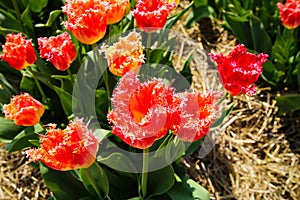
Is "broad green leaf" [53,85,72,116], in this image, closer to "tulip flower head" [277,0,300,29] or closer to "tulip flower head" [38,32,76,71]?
"tulip flower head" [38,32,76,71]

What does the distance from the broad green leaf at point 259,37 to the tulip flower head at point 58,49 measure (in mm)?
1030

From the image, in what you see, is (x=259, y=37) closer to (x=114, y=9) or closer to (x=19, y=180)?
(x=114, y=9)

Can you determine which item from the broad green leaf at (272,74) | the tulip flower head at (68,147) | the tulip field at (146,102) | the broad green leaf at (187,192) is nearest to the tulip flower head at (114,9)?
the tulip field at (146,102)

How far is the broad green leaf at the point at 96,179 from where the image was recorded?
1.47m

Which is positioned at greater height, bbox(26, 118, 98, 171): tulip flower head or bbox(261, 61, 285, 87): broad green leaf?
bbox(26, 118, 98, 171): tulip flower head

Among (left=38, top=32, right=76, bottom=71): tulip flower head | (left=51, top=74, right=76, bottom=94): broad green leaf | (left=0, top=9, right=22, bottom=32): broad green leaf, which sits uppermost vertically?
(left=38, top=32, right=76, bottom=71): tulip flower head

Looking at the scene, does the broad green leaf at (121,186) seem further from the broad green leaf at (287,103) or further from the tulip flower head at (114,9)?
the broad green leaf at (287,103)

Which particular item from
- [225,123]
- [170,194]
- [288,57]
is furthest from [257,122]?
[170,194]

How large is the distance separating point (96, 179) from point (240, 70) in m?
0.57

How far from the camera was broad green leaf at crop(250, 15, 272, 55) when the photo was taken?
2221 mm

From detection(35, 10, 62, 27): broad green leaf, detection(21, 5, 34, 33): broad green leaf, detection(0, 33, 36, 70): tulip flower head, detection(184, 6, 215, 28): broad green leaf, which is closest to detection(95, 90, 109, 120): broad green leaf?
detection(0, 33, 36, 70): tulip flower head

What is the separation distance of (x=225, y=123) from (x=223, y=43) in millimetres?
503

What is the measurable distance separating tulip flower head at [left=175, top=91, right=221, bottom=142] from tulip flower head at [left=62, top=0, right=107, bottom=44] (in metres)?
0.32

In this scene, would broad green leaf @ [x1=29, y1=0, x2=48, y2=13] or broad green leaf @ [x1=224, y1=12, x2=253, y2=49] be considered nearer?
broad green leaf @ [x1=29, y1=0, x2=48, y2=13]
